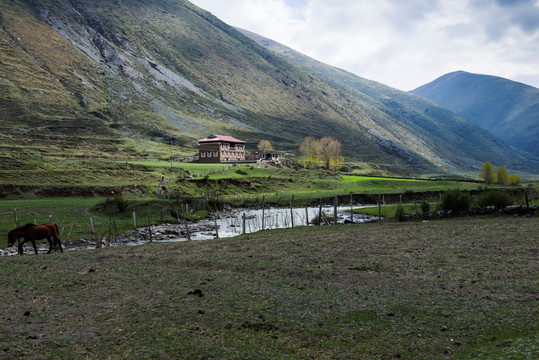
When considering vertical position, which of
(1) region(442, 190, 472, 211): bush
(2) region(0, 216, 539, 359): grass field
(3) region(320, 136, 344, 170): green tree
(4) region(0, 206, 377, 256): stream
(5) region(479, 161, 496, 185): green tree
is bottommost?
(4) region(0, 206, 377, 256): stream

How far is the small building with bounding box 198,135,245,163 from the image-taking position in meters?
156

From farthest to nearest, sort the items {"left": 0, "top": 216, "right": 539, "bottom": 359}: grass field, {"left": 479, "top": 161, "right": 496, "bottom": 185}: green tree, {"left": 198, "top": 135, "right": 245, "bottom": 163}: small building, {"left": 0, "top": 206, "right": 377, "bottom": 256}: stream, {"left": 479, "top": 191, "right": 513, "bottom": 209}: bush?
{"left": 198, "top": 135, "right": 245, "bottom": 163}: small building → {"left": 479, "top": 161, "right": 496, "bottom": 185}: green tree → {"left": 479, "top": 191, "right": 513, "bottom": 209}: bush → {"left": 0, "top": 206, "right": 377, "bottom": 256}: stream → {"left": 0, "top": 216, "right": 539, "bottom": 359}: grass field

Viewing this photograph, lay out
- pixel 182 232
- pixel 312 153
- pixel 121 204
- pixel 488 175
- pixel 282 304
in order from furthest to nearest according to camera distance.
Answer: pixel 312 153
pixel 488 175
pixel 121 204
pixel 182 232
pixel 282 304

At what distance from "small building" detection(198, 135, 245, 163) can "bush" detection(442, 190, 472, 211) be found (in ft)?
369

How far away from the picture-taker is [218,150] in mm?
156500

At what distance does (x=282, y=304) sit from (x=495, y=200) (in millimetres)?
41184

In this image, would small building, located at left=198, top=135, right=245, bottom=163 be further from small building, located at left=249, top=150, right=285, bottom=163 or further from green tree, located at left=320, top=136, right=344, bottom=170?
green tree, located at left=320, top=136, right=344, bottom=170

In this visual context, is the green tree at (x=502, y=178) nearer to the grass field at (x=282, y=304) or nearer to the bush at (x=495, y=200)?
the bush at (x=495, y=200)

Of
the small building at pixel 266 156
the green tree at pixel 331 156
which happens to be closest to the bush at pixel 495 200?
the green tree at pixel 331 156

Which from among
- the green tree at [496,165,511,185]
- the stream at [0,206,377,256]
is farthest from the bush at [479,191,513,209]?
the green tree at [496,165,511,185]

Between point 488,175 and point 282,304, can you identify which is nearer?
point 282,304

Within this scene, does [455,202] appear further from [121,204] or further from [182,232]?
[121,204]

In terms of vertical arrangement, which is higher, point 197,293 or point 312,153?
point 312,153

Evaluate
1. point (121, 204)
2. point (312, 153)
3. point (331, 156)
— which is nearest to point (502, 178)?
point (331, 156)
